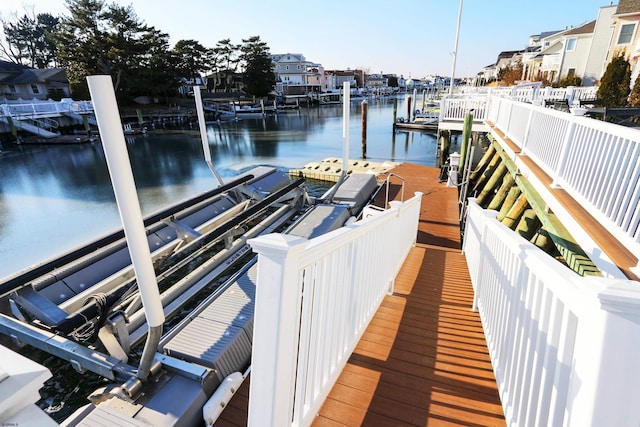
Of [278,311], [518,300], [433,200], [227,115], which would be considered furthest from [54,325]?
[227,115]

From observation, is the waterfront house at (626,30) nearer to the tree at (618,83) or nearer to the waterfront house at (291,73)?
the tree at (618,83)

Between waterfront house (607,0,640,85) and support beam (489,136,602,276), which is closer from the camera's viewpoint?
support beam (489,136,602,276)

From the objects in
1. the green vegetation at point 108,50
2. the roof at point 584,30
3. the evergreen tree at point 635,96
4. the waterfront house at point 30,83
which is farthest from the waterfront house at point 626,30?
the waterfront house at point 30,83

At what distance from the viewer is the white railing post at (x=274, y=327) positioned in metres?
1.15

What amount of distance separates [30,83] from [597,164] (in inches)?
1862

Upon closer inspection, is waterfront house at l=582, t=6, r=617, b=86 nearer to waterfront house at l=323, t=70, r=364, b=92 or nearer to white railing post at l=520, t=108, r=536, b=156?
white railing post at l=520, t=108, r=536, b=156

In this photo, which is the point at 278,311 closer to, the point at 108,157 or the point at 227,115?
the point at 108,157

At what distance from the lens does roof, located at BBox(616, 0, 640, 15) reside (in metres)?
17.8

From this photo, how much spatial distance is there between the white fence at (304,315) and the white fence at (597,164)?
2024 millimetres

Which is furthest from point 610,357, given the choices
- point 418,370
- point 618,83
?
point 618,83

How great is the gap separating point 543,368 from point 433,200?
7.41 metres

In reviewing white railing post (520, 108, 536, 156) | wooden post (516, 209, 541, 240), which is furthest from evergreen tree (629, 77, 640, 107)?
wooden post (516, 209, 541, 240)

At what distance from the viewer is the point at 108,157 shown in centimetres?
225

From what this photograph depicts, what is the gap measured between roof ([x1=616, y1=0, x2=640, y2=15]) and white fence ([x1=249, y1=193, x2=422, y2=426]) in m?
26.3
